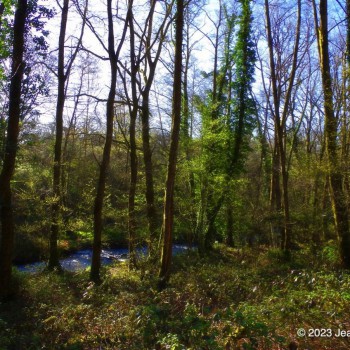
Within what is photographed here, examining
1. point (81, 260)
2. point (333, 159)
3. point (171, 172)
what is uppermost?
point (333, 159)

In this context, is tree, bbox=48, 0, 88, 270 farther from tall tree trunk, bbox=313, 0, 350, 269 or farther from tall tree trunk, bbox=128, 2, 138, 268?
tall tree trunk, bbox=313, 0, 350, 269

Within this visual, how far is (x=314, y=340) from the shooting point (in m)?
5.28

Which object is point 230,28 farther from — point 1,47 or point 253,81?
point 1,47

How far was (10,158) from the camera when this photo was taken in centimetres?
990

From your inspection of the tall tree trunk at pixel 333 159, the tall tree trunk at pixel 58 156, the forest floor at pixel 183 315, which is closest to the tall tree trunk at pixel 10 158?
the forest floor at pixel 183 315

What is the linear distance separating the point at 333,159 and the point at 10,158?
933 cm

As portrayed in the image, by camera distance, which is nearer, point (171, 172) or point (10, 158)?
point (10, 158)

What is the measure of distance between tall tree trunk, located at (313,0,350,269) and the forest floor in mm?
1060

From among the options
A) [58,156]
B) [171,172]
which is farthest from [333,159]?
[58,156]

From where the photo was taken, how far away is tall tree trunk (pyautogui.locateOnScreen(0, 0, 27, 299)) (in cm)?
975

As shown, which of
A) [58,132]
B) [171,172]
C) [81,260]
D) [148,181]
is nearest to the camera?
[171,172]

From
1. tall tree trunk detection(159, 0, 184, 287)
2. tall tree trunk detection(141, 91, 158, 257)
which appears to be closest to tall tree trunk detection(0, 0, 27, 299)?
tall tree trunk detection(159, 0, 184, 287)

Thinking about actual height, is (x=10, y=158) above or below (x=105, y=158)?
below

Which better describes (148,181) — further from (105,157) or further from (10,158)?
(10,158)
